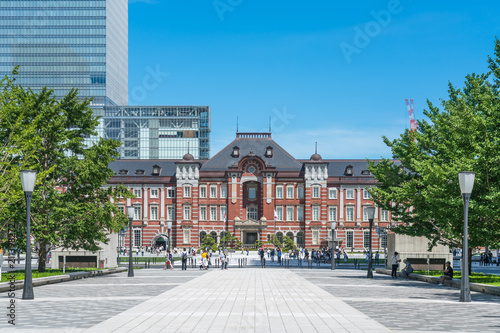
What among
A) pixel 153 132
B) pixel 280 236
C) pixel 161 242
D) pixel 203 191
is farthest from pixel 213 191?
pixel 153 132

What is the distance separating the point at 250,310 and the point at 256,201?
80548mm

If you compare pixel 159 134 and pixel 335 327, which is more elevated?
pixel 159 134

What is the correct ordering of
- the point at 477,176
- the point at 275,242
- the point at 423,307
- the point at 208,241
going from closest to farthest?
the point at 423,307 → the point at 477,176 → the point at 208,241 → the point at 275,242

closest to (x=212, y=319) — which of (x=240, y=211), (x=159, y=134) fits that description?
(x=240, y=211)

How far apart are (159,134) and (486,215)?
160918 mm

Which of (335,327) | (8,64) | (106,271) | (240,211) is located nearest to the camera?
(335,327)

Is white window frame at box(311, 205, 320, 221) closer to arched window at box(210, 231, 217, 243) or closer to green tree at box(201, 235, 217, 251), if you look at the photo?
arched window at box(210, 231, 217, 243)

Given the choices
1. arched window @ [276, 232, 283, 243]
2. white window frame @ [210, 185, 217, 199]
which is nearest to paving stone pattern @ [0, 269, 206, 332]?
arched window @ [276, 232, 283, 243]

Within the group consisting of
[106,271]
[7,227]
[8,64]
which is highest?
[8,64]

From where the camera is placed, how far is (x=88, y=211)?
3472cm

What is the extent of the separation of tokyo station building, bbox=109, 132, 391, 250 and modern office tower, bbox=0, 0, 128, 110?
83.2 m

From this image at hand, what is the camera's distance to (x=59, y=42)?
560 ft

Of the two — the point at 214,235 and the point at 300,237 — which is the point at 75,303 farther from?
the point at 300,237

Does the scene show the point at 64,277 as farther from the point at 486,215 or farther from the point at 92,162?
the point at 486,215
